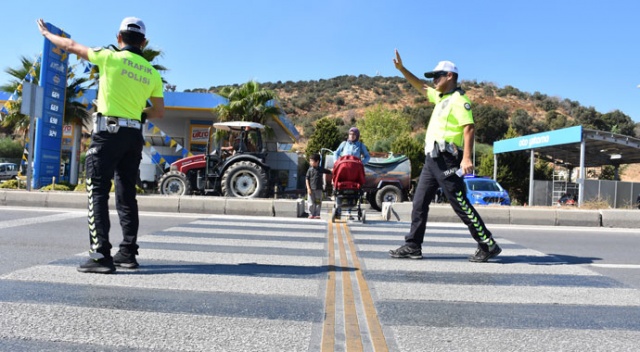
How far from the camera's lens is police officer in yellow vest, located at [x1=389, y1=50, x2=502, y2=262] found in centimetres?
511

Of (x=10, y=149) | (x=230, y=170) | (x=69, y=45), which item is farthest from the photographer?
(x=10, y=149)

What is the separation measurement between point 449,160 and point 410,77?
1.31m

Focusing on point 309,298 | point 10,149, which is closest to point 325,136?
point 10,149

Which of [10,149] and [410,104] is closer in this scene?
[10,149]

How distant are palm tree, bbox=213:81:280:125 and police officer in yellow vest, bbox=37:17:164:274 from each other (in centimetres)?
2070

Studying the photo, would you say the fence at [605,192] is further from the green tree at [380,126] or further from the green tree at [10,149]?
the green tree at [10,149]

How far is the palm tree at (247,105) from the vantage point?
25.0m

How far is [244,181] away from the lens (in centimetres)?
1396

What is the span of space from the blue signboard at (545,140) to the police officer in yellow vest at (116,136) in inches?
848

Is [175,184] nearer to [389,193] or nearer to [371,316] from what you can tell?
[389,193]

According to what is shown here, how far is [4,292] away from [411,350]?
2775mm

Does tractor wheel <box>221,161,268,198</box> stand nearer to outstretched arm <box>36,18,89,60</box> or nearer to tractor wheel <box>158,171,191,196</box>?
tractor wheel <box>158,171,191,196</box>

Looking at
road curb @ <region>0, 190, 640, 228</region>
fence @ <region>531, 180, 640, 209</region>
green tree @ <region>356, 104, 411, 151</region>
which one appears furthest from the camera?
green tree @ <region>356, 104, 411, 151</region>

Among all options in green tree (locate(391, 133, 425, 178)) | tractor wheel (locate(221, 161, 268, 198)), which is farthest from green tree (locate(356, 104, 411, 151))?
tractor wheel (locate(221, 161, 268, 198))
